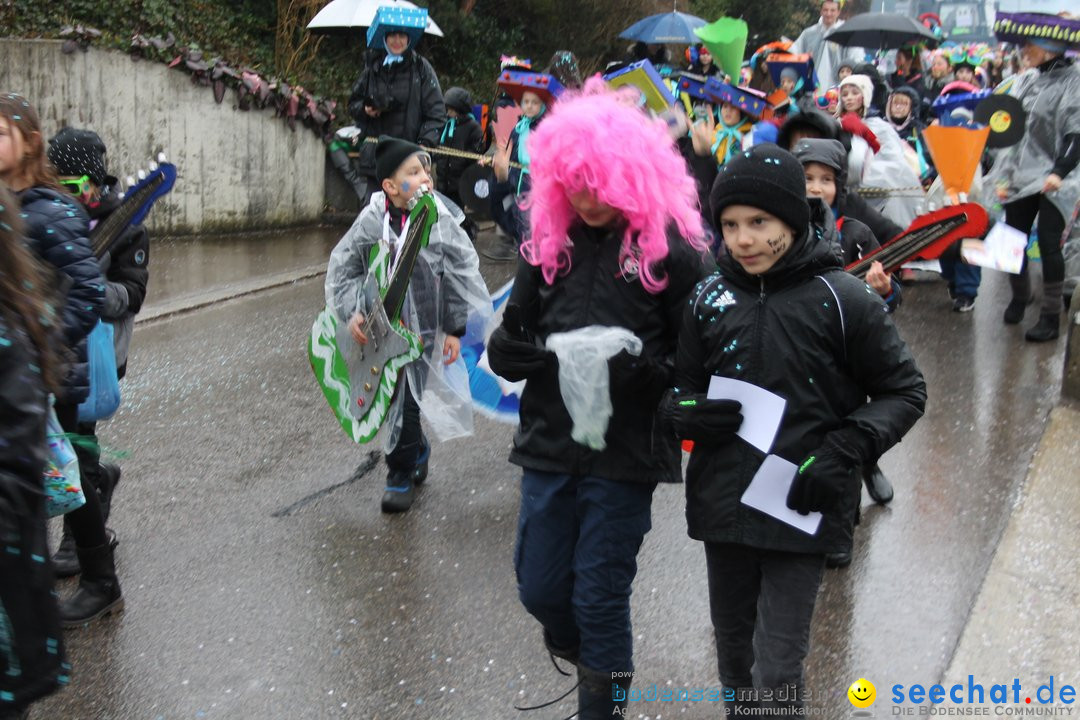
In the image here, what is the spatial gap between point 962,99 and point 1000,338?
3.21 metres

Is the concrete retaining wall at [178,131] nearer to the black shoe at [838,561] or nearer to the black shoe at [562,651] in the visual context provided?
the black shoe at [838,561]

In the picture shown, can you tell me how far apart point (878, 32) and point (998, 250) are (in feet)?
29.7

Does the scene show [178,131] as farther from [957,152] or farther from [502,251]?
[957,152]

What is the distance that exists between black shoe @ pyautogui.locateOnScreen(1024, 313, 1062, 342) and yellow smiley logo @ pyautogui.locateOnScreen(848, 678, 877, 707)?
4.66 metres

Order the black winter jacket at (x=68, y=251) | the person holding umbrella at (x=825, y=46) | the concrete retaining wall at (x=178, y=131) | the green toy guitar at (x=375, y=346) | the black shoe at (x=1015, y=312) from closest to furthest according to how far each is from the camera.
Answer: the black winter jacket at (x=68, y=251) < the green toy guitar at (x=375, y=346) < the black shoe at (x=1015, y=312) < the concrete retaining wall at (x=178, y=131) < the person holding umbrella at (x=825, y=46)

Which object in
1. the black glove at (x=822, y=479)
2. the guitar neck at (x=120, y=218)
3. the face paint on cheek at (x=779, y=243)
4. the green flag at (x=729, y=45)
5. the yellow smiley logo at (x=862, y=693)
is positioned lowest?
the yellow smiley logo at (x=862, y=693)

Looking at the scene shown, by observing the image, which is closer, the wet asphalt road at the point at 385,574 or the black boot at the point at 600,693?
the black boot at the point at 600,693

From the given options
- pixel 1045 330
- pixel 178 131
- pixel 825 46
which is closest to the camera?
pixel 1045 330

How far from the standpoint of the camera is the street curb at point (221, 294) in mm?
8133

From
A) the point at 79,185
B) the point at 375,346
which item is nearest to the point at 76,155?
the point at 79,185

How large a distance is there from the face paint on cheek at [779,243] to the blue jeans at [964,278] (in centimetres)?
596

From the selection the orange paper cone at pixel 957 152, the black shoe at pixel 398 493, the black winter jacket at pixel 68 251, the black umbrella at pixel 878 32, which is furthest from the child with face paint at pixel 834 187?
the black umbrella at pixel 878 32

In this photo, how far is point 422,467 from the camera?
5.18 meters

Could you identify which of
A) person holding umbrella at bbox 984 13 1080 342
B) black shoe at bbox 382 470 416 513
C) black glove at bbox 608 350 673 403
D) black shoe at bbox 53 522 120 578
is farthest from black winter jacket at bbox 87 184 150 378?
person holding umbrella at bbox 984 13 1080 342
